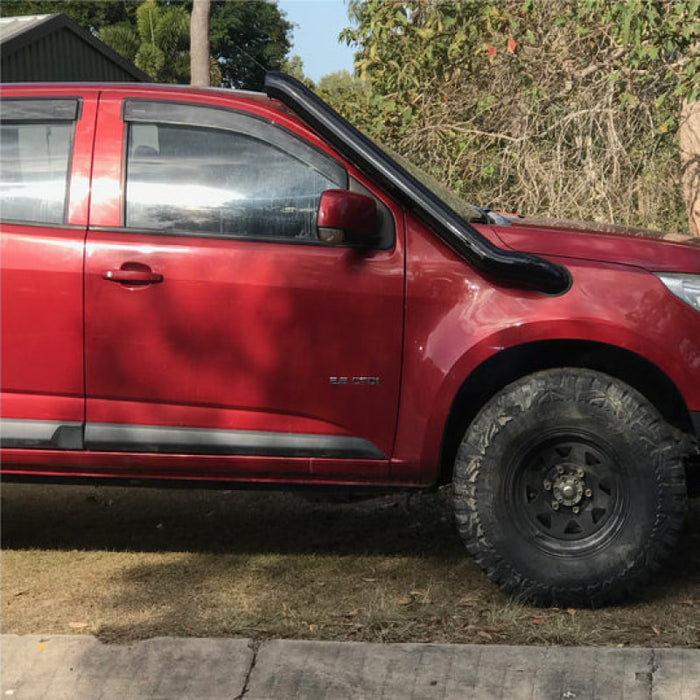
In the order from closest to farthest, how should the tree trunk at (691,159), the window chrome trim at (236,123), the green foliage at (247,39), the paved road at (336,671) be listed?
the paved road at (336,671) → the window chrome trim at (236,123) → the tree trunk at (691,159) → the green foliage at (247,39)

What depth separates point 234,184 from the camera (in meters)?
4.77

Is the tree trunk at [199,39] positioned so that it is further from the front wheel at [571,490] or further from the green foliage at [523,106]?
the front wheel at [571,490]

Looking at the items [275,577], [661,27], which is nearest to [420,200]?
[275,577]

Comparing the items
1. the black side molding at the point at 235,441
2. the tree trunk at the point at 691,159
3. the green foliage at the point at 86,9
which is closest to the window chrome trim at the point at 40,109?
the black side molding at the point at 235,441

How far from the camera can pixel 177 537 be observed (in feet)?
19.5

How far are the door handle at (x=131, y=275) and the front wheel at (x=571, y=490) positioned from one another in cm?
138

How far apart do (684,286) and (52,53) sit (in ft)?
73.7

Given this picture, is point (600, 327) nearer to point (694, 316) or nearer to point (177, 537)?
point (694, 316)

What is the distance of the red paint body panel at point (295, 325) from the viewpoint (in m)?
4.60

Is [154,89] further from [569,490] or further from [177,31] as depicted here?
[177,31]

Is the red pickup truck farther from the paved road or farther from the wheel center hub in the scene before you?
the paved road

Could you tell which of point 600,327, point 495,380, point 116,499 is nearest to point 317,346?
point 495,380

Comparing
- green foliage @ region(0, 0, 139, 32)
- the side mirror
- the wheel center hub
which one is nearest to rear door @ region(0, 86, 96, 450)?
the side mirror

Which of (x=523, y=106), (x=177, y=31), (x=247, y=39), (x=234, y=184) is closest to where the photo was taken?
(x=234, y=184)
